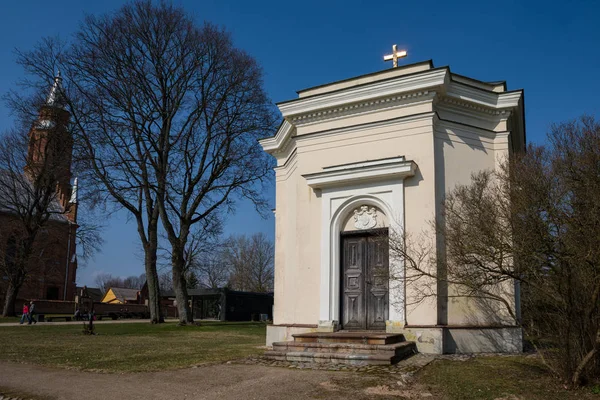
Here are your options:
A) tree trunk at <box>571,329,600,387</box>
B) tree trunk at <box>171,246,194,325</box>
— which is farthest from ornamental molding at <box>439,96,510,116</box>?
tree trunk at <box>171,246,194,325</box>

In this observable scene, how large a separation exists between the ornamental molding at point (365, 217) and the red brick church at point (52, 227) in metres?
19.6

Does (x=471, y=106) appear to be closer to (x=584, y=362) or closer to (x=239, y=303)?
(x=584, y=362)

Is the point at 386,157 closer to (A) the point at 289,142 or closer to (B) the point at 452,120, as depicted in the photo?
(B) the point at 452,120

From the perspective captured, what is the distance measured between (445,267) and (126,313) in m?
40.3

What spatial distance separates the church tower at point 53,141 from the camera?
27.6 meters

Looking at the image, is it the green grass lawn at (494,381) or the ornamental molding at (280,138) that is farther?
the ornamental molding at (280,138)

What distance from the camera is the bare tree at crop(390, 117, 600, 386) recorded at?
7.29m

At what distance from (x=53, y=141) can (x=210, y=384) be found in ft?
88.9

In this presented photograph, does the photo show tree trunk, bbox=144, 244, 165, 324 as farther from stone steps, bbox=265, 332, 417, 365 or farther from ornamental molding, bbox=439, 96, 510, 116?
ornamental molding, bbox=439, 96, 510, 116

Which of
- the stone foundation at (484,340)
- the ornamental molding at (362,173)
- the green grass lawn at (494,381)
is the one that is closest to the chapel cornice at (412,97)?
the ornamental molding at (362,173)

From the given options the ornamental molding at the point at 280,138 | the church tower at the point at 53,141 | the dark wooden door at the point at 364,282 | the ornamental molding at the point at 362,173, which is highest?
the church tower at the point at 53,141

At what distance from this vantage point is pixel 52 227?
150 feet

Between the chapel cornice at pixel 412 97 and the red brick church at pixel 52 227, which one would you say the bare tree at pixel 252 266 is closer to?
the red brick church at pixel 52 227

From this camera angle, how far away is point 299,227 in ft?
47.1
